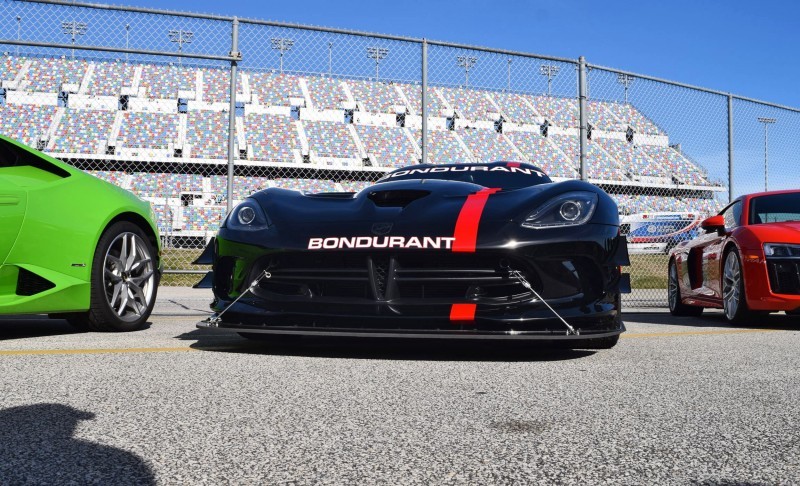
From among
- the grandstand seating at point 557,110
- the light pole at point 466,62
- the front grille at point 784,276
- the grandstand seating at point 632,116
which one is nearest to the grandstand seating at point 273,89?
the grandstand seating at point 557,110

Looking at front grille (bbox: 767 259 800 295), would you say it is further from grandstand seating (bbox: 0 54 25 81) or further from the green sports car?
grandstand seating (bbox: 0 54 25 81)

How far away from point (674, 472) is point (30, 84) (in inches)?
1592

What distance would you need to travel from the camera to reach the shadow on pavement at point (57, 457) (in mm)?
1502

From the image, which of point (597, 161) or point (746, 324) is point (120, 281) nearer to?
point (746, 324)

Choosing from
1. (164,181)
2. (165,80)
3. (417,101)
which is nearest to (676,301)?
(164,181)

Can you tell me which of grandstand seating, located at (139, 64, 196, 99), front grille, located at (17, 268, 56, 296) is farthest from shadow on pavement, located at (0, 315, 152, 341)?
grandstand seating, located at (139, 64, 196, 99)

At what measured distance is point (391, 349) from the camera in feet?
12.5

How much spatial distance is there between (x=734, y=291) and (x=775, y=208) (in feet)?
3.10

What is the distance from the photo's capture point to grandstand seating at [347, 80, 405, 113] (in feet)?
136

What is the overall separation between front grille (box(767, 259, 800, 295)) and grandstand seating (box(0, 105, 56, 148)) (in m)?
33.3

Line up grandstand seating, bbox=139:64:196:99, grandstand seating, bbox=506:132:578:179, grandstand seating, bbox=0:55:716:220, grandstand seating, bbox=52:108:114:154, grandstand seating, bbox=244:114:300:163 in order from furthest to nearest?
grandstand seating, bbox=139:64:196:99
grandstand seating, bbox=506:132:578:179
grandstand seating, bbox=244:114:300:163
grandstand seating, bbox=0:55:716:220
grandstand seating, bbox=52:108:114:154

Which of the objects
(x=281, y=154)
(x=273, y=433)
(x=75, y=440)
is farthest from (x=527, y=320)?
(x=281, y=154)

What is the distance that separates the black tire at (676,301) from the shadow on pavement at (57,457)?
6.56m

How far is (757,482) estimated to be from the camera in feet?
4.96
